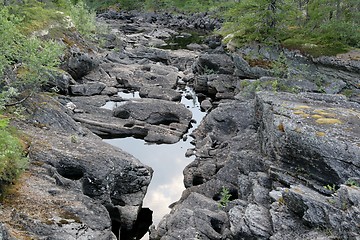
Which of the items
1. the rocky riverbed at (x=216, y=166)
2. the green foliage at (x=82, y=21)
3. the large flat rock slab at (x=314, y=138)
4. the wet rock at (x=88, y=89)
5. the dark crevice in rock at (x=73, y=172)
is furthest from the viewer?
the green foliage at (x=82, y=21)

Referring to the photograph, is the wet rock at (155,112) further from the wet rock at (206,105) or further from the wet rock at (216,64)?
the wet rock at (216,64)

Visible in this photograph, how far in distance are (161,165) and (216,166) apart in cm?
581

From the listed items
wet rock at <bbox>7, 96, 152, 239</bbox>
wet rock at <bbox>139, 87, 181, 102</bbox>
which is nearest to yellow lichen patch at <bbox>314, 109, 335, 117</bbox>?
wet rock at <bbox>7, 96, 152, 239</bbox>

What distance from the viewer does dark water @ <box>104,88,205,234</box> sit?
83.0 feet

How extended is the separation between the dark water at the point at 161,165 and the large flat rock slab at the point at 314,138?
7724 millimetres

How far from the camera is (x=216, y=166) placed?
87.2ft

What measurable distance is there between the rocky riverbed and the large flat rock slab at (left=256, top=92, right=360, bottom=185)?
0.05 m

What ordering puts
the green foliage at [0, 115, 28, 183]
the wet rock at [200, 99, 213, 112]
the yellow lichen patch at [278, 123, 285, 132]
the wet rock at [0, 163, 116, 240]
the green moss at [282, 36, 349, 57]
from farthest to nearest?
the wet rock at [200, 99, 213, 112], the green moss at [282, 36, 349, 57], the yellow lichen patch at [278, 123, 285, 132], the green foliage at [0, 115, 28, 183], the wet rock at [0, 163, 116, 240]

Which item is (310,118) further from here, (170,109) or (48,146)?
(170,109)

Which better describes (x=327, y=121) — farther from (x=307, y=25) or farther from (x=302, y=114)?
(x=307, y=25)

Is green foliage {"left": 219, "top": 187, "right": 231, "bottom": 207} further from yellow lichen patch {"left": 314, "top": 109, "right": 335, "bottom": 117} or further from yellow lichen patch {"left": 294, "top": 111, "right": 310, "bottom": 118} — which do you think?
yellow lichen patch {"left": 314, "top": 109, "right": 335, "bottom": 117}

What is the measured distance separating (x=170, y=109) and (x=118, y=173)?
642 inches

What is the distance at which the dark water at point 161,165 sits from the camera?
2530 cm

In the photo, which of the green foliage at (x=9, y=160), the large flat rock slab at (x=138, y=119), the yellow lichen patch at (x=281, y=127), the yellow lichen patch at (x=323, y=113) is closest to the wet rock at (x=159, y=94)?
the large flat rock slab at (x=138, y=119)
